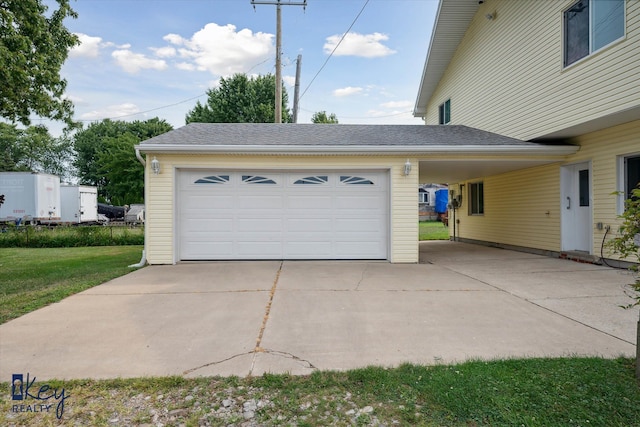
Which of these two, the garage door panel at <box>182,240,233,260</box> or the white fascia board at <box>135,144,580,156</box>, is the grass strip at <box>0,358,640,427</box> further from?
the white fascia board at <box>135,144,580,156</box>

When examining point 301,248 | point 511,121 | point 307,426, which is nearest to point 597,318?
point 307,426

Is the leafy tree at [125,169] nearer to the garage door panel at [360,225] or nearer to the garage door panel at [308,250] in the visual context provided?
the garage door panel at [308,250]

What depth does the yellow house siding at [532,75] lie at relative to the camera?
6.69m

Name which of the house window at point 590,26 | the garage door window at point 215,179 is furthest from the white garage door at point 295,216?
the house window at point 590,26

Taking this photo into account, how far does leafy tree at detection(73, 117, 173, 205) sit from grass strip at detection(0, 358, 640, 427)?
27.7 meters

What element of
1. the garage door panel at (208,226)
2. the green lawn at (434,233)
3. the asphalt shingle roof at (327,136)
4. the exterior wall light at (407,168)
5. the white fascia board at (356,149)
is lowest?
the green lawn at (434,233)

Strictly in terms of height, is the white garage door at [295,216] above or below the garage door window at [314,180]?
below

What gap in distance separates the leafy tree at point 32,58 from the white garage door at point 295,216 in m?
4.35

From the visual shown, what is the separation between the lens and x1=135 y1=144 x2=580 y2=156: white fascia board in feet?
26.7

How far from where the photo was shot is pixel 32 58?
27.9 ft

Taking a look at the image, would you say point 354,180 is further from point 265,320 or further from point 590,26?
point 590,26

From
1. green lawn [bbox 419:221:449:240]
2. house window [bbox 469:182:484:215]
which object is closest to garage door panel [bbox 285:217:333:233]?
house window [bbox 469:182:484:215]

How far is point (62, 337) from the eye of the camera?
12.3ft

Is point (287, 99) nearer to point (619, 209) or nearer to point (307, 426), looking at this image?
point (619, 209)
